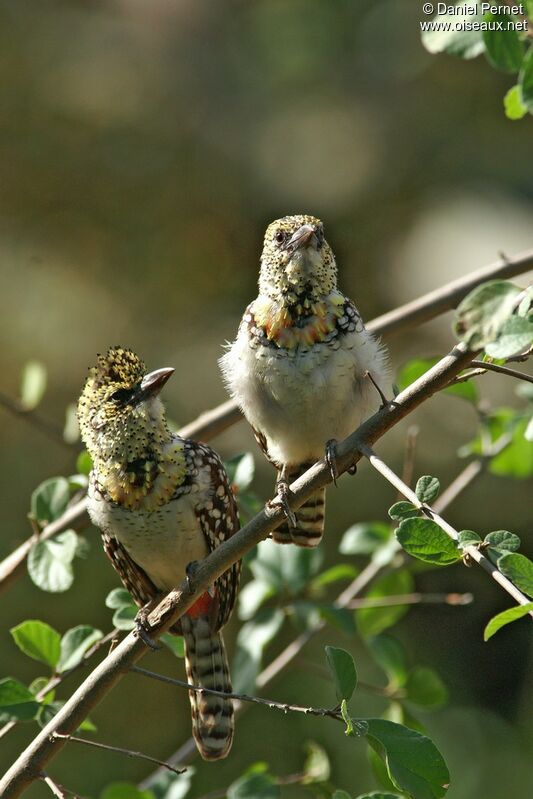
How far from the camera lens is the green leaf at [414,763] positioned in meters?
1.85

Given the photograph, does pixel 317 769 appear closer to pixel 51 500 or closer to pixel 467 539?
Result: pixel 51 500

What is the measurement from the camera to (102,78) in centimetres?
813

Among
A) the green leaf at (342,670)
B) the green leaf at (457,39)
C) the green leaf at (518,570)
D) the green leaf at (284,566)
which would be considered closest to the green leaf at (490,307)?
the green leaf at (518,570)

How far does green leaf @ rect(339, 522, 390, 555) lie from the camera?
3217 millimetres

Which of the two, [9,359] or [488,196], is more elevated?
[9,359]

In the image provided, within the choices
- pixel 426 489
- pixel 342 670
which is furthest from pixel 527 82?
pixel 342 670

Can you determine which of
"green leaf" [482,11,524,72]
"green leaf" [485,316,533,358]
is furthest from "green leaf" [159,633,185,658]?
"green leaf" [482,11,524,72]

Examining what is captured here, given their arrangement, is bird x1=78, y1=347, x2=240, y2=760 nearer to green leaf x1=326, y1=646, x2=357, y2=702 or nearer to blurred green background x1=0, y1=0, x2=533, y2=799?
green leaf x1=326, y1=646, x2=357, y2=702

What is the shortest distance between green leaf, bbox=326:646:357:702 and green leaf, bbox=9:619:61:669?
82cm

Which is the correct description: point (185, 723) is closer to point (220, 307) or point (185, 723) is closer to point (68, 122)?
point (220, 307)

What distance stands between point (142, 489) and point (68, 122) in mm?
5596

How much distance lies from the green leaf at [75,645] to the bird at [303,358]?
0.68 meters

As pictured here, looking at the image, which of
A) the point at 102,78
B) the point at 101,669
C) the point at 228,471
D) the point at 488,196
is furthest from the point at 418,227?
the point at 101,669

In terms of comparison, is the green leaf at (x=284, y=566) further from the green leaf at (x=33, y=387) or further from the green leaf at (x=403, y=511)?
the green leaf at (x=403, y=511)
